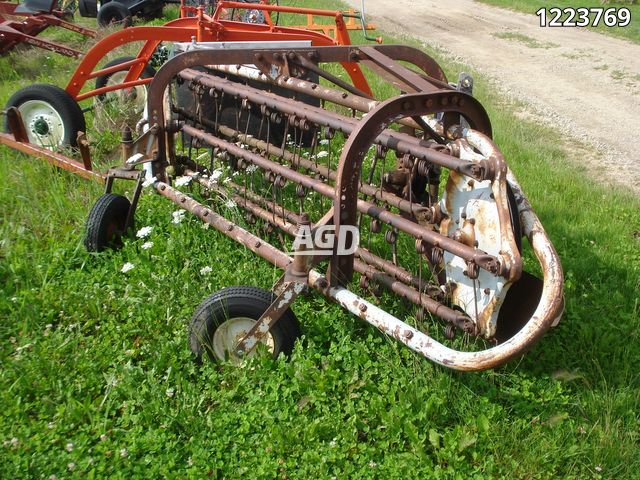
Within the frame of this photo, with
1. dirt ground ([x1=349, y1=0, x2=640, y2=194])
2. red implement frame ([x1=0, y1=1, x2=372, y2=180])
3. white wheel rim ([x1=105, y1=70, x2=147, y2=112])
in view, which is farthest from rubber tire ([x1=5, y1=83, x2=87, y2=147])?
dirt ground ([x1=349, y1=0, x2=640, y2=194])

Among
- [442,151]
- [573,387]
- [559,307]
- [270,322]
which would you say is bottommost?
[573,387]

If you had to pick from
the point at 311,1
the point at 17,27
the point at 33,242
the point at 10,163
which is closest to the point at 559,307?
the point at 33,242

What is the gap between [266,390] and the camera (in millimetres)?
2850

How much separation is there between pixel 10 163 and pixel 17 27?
207 inches

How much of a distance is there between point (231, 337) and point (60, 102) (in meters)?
3.52

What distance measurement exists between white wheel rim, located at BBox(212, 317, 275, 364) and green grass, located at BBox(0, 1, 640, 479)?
86mm

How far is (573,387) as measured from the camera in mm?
2951

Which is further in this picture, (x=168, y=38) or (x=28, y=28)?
(x=28, y=28)

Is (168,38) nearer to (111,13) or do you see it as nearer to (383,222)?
(383,222)

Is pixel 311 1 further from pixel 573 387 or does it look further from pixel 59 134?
pixel 573 387

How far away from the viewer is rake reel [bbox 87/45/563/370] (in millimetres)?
2527

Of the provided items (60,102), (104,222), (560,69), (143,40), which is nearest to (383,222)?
(104,222)

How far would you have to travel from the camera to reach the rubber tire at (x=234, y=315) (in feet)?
9.61

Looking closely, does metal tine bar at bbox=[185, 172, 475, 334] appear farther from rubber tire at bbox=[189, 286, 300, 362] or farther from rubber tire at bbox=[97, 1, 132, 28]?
rubber tire at bbox=[97, 1, 132, 28]
